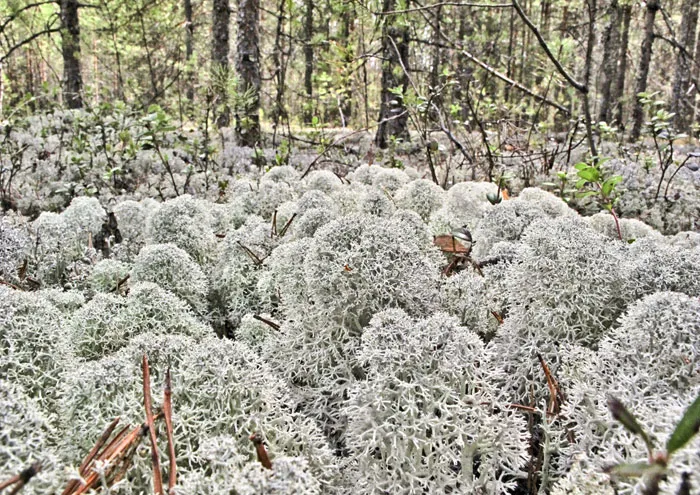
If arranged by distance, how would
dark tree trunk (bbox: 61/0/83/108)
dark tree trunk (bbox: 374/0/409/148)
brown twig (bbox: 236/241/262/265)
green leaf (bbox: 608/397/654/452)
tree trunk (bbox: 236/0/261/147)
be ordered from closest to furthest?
green leaf (bbox: 608/397/654/452) → brown twig (bbox: 236/241/262/265) → dark tree trunk (bbox: 374/0/409/148) → tree trunk (bbox: 236/0/261/147) → dark tree trunk (bbox: 61/0/83/108)

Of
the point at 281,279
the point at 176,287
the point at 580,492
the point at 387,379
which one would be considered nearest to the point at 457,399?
the point at 387,379

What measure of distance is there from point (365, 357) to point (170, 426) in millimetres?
355

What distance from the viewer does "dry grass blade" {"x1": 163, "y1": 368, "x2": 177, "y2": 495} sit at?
761mm

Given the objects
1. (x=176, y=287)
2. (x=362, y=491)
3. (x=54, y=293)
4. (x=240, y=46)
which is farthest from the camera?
(x=240, y=46)

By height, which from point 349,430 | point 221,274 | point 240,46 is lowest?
point 349,430

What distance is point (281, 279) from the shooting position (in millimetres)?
1377

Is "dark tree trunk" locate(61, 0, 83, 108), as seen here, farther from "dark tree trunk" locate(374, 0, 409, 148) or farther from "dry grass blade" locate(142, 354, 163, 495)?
"dry grass blade" locate(142, 354, 163, 495)

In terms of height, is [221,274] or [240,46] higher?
[240,46]

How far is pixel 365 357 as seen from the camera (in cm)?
93

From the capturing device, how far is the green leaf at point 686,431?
49 cm

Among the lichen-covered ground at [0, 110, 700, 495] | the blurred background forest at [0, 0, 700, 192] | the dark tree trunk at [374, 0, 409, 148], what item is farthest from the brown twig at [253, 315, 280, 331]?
the dark tree trunk at [374, 0, 409, 148]

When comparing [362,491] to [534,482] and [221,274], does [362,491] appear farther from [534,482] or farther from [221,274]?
[221,274]

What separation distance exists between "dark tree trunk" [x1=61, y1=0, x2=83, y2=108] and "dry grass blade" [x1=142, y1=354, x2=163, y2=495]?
221 inches

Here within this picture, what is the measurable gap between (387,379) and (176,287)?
2.73 feet
